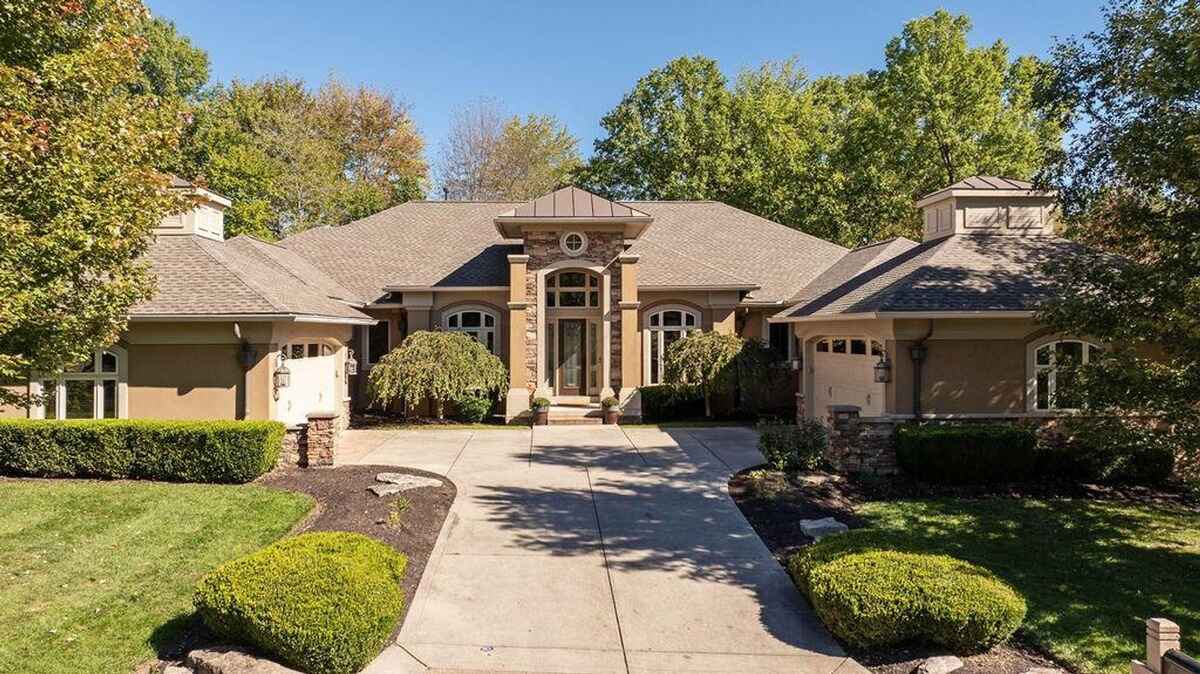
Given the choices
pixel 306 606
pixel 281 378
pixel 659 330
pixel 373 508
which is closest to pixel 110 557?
pixel 373 508

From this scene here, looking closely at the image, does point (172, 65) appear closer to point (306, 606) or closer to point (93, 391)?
point (93, 391)

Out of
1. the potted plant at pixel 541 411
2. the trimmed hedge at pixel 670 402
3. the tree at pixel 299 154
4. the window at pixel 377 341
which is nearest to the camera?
the potted plant at pixel 541 411

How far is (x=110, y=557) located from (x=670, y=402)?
12.8 metres

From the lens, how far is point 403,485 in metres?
9.77

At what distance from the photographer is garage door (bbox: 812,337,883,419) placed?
41.6 feet

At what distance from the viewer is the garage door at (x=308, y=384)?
13203 millimetres

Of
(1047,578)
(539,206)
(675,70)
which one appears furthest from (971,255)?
(675,70)

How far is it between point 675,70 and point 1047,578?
30.2 meters

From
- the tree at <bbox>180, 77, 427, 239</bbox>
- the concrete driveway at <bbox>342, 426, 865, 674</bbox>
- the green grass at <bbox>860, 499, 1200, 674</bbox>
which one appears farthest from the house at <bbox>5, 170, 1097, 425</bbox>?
the tree at <bbox>180, 77, 427, 239</bbox>

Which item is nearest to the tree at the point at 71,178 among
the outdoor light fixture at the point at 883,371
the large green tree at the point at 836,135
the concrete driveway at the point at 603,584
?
the concrete driveway at the point at 603,584

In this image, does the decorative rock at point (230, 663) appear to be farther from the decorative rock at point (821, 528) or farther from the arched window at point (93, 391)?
the arched window at point (93, 391)

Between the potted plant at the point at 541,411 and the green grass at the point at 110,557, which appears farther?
the potted plant at the point at 541,411

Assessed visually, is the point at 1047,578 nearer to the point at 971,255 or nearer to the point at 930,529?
the point at 930,529

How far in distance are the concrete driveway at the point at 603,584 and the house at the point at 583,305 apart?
12.7 feet
